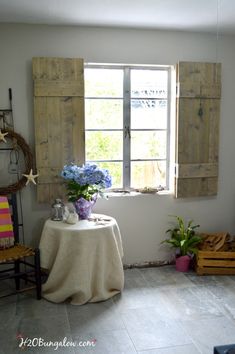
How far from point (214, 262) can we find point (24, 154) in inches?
82.7

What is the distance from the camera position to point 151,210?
361 centimetres

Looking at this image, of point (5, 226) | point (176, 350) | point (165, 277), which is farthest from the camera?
point (165, 277)

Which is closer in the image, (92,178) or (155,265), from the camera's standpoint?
(92,178)

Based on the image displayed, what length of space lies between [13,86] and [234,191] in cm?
255

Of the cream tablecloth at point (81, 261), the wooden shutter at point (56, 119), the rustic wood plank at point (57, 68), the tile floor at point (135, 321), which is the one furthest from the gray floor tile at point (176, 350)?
the rustic wood plank at point (57, 68)

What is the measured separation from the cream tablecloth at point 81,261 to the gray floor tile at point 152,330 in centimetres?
34

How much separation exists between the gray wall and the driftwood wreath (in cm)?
12

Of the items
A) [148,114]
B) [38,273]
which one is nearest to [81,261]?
[38,273]

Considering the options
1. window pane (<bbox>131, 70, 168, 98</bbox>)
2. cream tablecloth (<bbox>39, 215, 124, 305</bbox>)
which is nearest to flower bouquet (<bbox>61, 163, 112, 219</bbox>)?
cream tablecloth (<bbox>39, 215, 124, 305</bbox>)

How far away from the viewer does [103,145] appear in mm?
3535

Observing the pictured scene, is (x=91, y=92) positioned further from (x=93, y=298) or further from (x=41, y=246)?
(x=93, y=298)

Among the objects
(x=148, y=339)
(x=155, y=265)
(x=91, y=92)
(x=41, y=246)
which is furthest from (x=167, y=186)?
(x=148, y=339)

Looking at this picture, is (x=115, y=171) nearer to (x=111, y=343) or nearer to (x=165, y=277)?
(x=165, y=277)

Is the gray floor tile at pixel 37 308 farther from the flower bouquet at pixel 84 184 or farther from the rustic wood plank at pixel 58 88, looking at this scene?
the rustic wood plank at pixel 58 88
